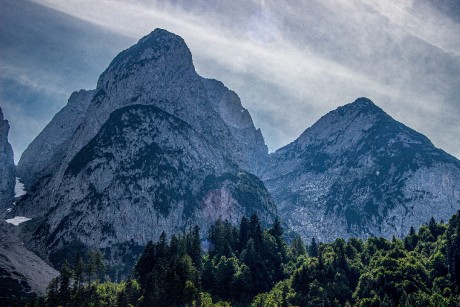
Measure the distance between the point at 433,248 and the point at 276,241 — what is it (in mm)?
68226

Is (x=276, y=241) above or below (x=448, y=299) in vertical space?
above

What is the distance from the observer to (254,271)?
164750mm

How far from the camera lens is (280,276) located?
564 feet

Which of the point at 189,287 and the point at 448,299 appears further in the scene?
the point at 189,287

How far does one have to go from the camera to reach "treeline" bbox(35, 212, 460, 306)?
125000 millimetres

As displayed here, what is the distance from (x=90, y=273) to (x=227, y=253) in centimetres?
5570

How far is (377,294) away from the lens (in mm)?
124625

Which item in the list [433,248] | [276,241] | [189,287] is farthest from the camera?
[276,241]

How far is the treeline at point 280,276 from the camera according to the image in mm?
125000

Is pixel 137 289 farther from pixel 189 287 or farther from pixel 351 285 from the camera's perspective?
pixel 351 285

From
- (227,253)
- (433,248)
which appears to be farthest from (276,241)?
(433,248)

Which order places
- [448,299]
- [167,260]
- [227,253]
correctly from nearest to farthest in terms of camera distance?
1. [448,299]
2. [167,260]
3. [227,253]

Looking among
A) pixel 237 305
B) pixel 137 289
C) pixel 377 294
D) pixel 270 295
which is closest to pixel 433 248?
pixel 377 294

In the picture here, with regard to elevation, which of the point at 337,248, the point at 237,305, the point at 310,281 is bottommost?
the point at 237,305
